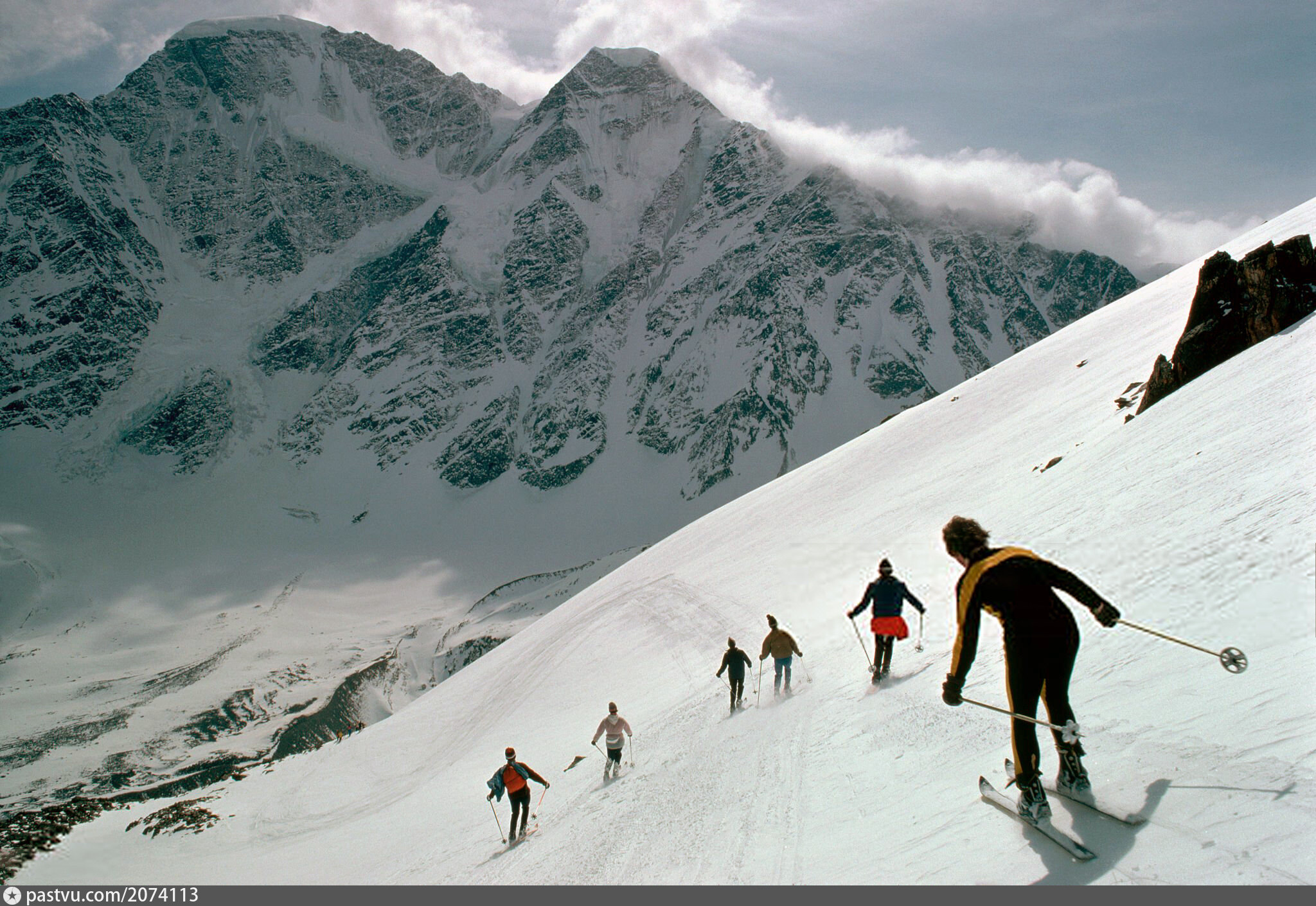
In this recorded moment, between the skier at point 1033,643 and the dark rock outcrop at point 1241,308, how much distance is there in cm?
1410

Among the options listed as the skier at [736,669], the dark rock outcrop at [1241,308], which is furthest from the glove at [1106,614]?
the dark rock outcrop at [1241,308]

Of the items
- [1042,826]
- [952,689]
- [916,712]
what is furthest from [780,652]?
[1042,826]

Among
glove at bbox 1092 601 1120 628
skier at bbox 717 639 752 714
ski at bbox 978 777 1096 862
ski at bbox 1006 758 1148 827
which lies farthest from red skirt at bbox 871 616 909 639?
glove at bbox 1092 601 1120 628

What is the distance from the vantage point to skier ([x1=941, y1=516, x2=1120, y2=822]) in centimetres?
454

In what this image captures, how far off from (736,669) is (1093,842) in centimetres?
797

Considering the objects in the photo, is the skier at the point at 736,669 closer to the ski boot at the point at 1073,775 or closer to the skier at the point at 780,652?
the skier at the point at 780,652

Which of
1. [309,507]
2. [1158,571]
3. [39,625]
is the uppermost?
[309,507]

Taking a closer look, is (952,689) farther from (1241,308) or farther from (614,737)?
(1241,308)

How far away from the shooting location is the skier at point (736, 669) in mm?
12023

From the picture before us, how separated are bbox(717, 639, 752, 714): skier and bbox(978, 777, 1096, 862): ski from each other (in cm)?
666

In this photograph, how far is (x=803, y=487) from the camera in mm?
30266

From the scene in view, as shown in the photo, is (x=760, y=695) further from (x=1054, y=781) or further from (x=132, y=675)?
(x=132, y=675)

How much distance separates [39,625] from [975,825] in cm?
17647
